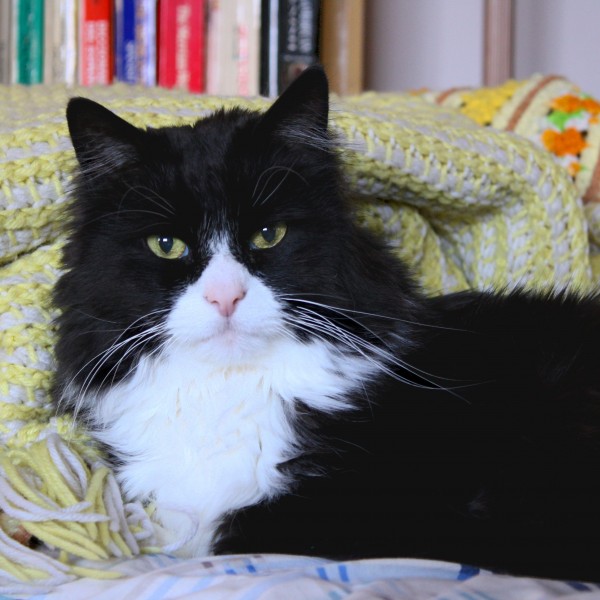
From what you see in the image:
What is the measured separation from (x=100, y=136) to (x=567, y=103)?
1.12 m

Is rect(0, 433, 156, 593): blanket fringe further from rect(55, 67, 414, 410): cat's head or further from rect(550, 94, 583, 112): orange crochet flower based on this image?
rect(550, 94, 583, 112): orange crochet flower

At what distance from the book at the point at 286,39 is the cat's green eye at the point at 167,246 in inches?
47.6

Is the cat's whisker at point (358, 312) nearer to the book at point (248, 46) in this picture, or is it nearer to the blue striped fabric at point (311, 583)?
the blue striped fabric at point (311, 583)

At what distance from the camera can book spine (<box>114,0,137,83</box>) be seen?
212 cm

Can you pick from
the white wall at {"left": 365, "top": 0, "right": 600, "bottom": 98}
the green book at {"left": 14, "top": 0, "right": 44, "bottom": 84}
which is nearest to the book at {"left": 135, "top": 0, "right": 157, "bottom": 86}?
the green book at {"left": 14, "top": 0, "right": 44, "bottom": 84}

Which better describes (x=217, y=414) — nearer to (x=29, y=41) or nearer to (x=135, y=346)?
(x=135, y=346)

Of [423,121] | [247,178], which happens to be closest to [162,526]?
[247,178]

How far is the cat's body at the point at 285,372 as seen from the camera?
95 centimetres

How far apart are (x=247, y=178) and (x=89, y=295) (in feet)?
0.84

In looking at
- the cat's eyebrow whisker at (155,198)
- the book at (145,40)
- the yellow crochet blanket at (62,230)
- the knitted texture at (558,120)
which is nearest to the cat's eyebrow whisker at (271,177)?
the cat's eyebrow whisker at (155,198)

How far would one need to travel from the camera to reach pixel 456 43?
257 centimetres

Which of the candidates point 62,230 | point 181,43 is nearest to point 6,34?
point 181,43

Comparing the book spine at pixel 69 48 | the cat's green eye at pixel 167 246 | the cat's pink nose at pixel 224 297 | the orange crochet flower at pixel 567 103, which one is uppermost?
the book spine at pixel 69 48

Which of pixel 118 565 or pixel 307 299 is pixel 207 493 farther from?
pixel 307 299
